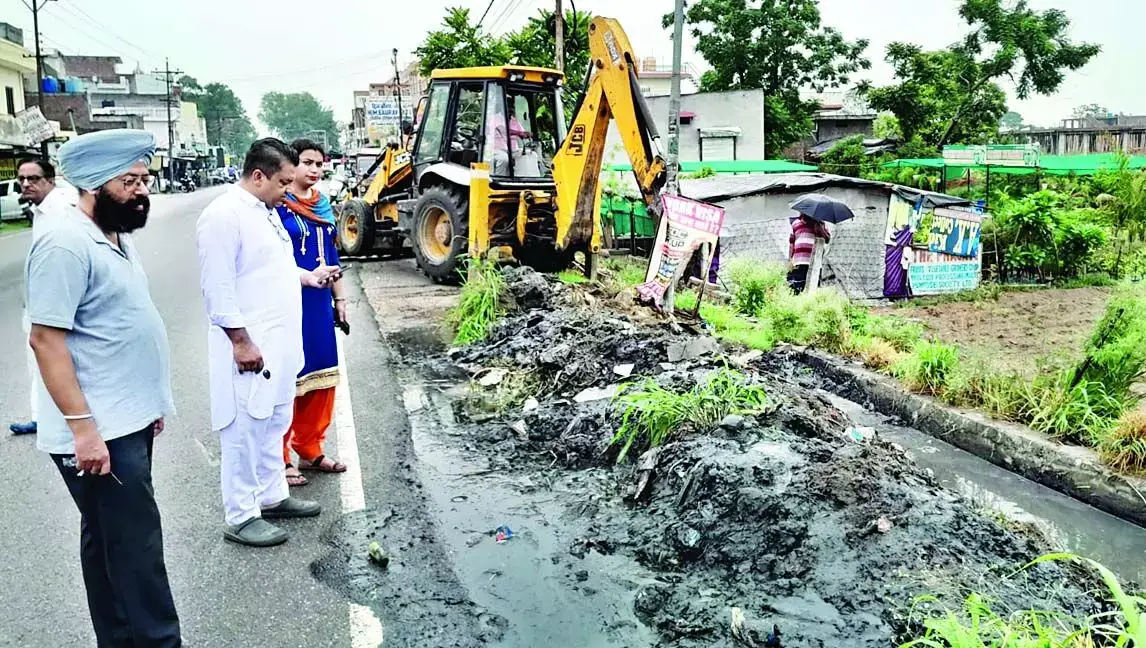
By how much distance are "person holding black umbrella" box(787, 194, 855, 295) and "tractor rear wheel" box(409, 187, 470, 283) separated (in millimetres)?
4538

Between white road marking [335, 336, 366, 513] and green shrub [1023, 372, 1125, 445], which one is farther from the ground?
green shrub [1023, 372, 1125, 445]

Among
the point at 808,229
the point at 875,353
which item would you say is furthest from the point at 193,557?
the point at 808,229

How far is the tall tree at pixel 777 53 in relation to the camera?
36.2 meters

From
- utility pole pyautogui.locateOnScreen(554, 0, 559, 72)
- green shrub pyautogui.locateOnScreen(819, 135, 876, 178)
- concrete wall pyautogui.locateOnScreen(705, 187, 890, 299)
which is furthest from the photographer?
green shrub pyautogui.locateOnScreen(819, 135, 876, 178)

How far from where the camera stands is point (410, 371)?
804 centimetres

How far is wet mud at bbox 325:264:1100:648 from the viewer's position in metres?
3.52

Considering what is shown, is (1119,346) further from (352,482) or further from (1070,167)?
(1070,167)

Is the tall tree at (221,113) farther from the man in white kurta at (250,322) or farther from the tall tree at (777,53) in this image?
the man in white kurta at (250,322)

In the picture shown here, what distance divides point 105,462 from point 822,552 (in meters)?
2.92

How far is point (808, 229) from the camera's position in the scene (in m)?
11.4

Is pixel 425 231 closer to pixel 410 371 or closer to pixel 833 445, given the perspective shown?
pixel 410 371

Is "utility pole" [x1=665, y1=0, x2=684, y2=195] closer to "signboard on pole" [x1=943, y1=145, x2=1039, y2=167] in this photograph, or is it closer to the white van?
"signboard on pole" [x1=943, y1=145, x2=1039, y2=167]

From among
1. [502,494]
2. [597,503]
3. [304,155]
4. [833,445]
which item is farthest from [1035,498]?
[304,155]

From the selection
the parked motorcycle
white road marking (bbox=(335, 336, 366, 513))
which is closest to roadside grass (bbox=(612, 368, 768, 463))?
white road marking (bbox=(335, 336, 366, 513))
